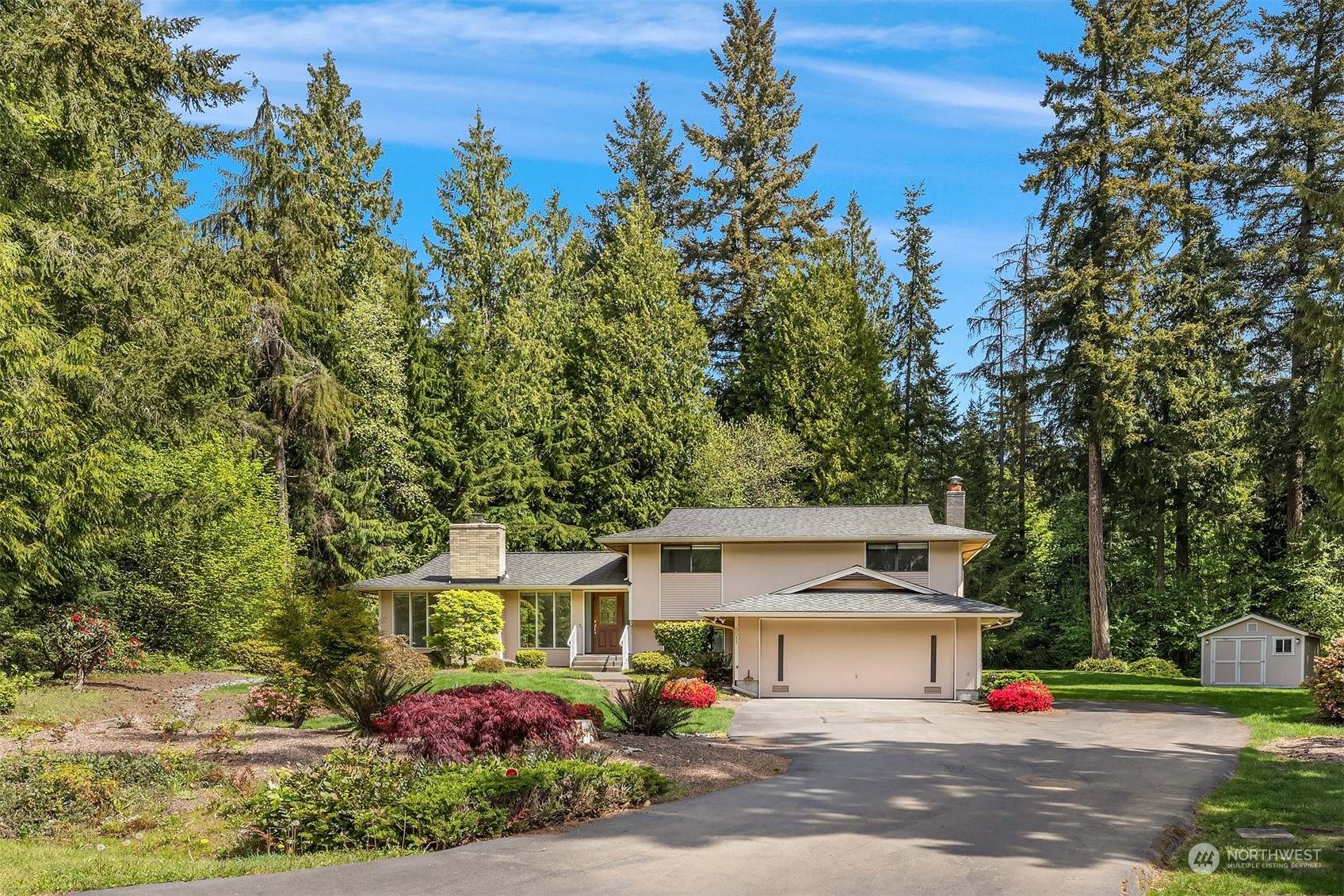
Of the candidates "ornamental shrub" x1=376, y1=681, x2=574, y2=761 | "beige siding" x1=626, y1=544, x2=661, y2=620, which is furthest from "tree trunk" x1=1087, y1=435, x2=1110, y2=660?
"ornamental shrub" x1=376, y1=681, x2=574, y2=761

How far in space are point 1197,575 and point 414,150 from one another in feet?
111

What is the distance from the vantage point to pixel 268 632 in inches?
582

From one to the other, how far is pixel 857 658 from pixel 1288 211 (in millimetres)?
19415

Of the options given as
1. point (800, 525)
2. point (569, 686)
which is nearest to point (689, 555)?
point (800, 525)

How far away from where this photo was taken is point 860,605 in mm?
24953

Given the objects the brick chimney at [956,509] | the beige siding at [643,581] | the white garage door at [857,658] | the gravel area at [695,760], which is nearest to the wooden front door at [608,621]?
the beige siding at [643,581]

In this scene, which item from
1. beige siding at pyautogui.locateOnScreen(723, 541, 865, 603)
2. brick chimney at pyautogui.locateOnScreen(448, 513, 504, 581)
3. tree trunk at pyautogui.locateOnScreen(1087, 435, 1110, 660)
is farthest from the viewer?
tree trunk at pyautogui.locateOnScreen(1087, 435, 1110, 660)

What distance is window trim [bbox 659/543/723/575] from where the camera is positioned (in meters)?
29.7

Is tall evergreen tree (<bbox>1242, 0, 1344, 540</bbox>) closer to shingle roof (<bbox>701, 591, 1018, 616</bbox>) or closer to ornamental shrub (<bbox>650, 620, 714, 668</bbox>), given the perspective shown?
shingle roof (<bbox>701, 591, 1018, 616</bbox>)

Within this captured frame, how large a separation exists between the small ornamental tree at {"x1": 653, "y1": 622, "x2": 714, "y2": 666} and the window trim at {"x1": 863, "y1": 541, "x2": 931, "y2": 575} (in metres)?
4.99

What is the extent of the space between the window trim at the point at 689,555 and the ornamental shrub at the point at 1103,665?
12394 mm

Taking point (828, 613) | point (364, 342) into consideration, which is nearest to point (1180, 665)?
point (828, 613)

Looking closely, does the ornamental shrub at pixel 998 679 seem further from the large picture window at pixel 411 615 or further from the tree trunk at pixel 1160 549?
the large picture window at pixel 411 615

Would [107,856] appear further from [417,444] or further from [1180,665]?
[1180,665]
